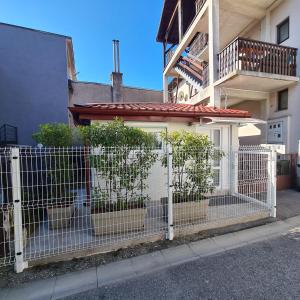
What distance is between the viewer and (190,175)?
171 inches

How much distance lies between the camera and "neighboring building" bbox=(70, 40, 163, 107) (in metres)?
13.9

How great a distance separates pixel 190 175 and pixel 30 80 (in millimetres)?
9356

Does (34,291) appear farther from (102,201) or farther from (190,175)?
(190,175)

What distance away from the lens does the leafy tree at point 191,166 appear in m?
4.26

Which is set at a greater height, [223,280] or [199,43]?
[199,43]

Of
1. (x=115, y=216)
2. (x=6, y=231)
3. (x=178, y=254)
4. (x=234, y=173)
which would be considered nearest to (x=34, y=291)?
(x=6, y=231)

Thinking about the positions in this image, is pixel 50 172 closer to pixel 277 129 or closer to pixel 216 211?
pixel 216 211

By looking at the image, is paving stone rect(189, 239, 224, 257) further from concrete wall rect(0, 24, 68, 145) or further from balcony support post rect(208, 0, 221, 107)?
concrete wall rect(0, 24, 68, 145)

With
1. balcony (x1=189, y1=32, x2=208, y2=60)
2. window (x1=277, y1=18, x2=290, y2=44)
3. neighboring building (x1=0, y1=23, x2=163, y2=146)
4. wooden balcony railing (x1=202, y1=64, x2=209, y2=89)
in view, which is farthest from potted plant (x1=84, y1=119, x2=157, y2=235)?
balcony (x1=189, y1=32, x2=208, y2=60)

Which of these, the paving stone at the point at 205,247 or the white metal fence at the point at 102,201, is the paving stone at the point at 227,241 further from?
the white metal fence at the point at 102,201

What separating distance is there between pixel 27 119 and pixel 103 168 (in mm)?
7844

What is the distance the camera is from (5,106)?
9.27 meters

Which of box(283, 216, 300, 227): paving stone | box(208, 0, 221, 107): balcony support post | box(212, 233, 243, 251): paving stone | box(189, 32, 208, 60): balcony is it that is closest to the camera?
box(212, 233, 243, 251): paving stone

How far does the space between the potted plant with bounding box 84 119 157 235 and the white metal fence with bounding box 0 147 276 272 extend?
0.02 m
